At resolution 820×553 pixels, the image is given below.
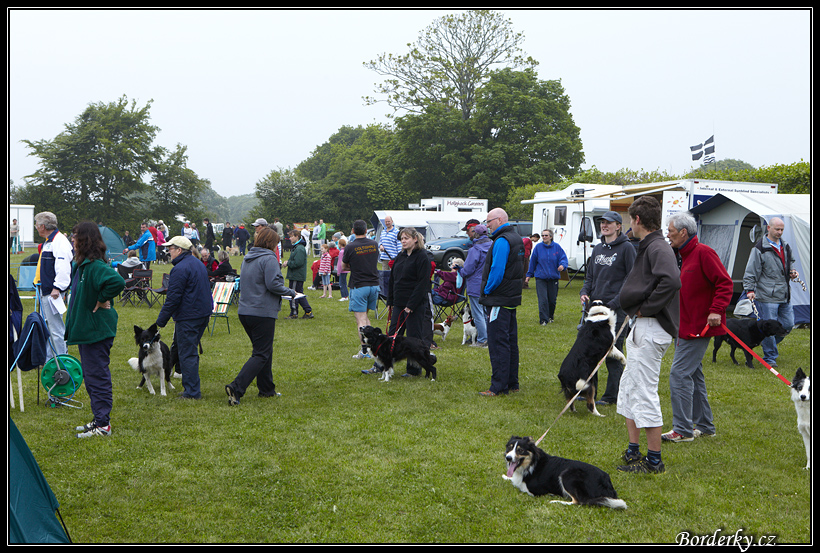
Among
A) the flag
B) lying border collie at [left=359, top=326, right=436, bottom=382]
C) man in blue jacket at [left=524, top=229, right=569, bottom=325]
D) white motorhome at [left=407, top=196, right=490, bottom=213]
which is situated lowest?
lying border collie at [left=359, top=326, right=436, bottom=382]

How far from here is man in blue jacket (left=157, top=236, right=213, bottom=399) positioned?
5.77 meters

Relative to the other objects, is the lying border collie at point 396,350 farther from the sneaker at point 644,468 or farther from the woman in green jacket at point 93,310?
the sneaker at point 644,468

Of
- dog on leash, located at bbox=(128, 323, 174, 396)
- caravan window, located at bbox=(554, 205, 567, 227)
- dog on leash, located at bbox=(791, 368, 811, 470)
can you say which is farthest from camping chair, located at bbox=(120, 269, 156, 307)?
dog on leash, located at bbox=(791, 368, 811, 470)

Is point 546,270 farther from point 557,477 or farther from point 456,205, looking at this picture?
point 456,205

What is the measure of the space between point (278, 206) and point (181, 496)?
38.0 m

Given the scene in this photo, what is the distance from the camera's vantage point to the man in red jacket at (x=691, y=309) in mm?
4387

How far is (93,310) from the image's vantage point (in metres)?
4.74

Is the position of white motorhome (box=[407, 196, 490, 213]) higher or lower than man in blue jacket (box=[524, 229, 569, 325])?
higher

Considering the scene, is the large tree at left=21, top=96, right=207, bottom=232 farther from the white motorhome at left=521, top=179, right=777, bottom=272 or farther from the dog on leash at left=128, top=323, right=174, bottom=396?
the dog on leash at left=128, top=323, right=174, bottom=396

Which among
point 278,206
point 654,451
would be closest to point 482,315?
point 654,451

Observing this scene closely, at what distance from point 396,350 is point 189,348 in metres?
2.34

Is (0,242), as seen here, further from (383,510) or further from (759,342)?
(759,342)

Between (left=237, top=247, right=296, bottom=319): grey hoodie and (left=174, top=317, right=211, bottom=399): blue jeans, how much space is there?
1.77 ft

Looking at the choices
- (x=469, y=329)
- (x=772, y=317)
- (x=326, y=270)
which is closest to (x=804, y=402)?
(x=772, y=317)
